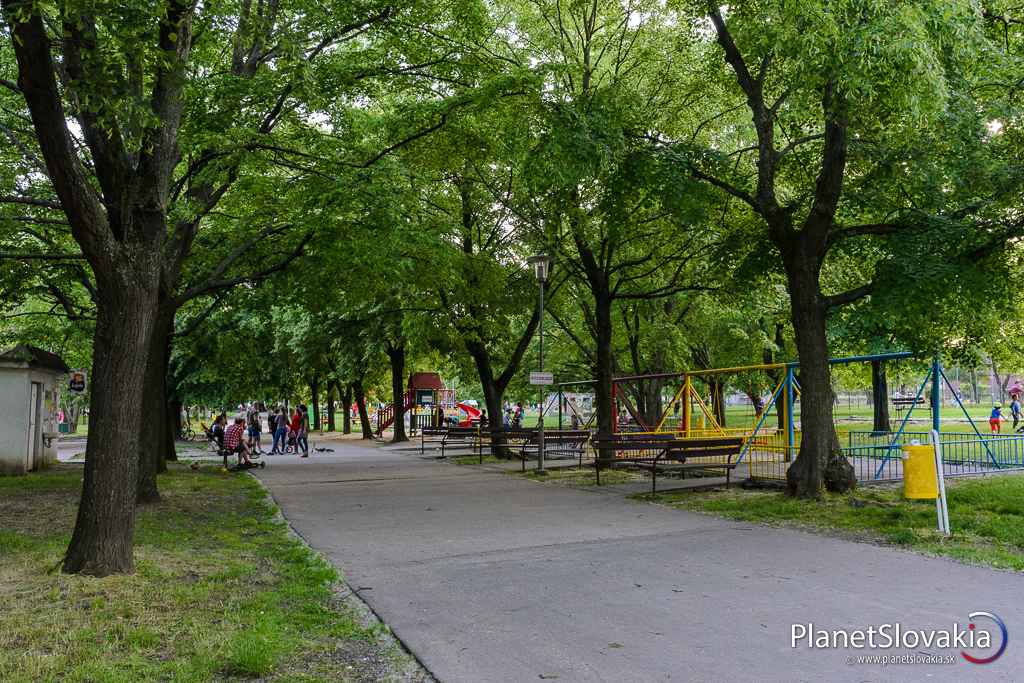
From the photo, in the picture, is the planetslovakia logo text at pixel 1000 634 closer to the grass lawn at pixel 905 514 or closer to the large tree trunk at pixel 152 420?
the grass lawn at pixel 905 514

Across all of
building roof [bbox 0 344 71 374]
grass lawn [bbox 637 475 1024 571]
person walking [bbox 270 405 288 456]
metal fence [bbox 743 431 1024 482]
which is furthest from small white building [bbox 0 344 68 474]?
metal fence [bbox 743 431 1024 482]

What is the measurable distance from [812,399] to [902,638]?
301 inches

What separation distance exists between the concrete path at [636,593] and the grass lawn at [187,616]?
1.41ft

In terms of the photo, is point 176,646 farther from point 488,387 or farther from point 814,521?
point 488,387

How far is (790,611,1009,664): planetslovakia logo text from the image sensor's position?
5.21 m

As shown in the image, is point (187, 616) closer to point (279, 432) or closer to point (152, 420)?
point (152, 420)

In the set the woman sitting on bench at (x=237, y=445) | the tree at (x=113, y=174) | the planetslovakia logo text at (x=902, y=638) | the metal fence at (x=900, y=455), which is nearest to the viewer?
the planetslovakia logo text at (x=902, y=638)

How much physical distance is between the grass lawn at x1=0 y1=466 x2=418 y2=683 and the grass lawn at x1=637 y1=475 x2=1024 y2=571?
614cm

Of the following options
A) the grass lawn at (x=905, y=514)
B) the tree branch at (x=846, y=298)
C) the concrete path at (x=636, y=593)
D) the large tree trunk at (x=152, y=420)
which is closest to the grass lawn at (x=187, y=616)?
the concrete path at (x=636, y=593)

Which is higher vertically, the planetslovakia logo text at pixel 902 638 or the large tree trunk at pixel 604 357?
the large tree trunk at pixel 604 357

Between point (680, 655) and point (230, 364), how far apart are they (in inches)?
1110

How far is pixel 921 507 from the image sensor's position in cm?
1120

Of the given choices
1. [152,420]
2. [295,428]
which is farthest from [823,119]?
[295,428]

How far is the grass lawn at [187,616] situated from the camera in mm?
4684
